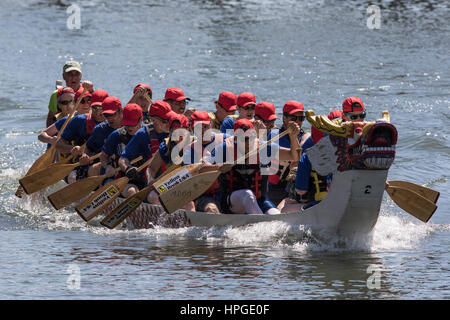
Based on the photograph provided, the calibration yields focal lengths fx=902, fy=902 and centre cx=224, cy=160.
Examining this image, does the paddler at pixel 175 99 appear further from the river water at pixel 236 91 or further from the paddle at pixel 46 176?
the river water at pixel 236 91

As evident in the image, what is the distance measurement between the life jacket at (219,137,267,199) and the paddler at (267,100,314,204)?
0.57 meters

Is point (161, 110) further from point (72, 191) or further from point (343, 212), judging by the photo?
point (343, 212)

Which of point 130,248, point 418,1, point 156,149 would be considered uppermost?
point 418,1

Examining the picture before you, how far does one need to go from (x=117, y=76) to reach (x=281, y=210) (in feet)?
55.4

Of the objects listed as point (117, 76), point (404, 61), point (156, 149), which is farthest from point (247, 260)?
point (404, 61)

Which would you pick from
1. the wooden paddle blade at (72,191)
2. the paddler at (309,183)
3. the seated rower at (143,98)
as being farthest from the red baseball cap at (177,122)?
the seated rower at (143,98)

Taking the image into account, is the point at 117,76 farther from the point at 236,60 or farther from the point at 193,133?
the point at 193,133

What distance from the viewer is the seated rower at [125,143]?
12000 mm

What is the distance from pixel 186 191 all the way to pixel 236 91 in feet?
48.3

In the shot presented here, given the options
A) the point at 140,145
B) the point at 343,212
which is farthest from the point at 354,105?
the point at 140,145

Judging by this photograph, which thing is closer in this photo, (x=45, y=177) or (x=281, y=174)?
(x=281, y=174)

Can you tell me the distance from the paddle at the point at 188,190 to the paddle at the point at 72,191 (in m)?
1.79

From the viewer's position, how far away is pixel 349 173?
31.7ft

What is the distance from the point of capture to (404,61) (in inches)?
1113
